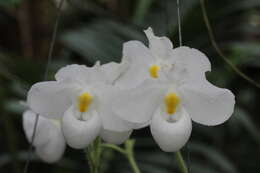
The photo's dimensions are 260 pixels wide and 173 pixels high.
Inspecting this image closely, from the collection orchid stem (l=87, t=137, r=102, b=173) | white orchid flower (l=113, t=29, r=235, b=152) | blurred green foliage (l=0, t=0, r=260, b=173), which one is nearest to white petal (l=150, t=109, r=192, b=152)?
white orchid flower (l=113, t=29, r=235, b=152)

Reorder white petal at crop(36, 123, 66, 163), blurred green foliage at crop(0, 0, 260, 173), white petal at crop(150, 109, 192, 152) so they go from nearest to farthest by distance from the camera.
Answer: white petal at crop(150, 109, 192, 152)
white petal at crop(36, 123, 66, 163)
blurred green foliage at crop(0, 0, 260, 173)

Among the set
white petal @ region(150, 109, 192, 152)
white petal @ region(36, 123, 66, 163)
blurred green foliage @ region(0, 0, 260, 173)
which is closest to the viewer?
white petal @ region(150, 109, 192, 152)

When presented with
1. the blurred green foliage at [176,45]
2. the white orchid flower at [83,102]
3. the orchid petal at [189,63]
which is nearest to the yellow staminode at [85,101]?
the white orchid flower at [83,102]

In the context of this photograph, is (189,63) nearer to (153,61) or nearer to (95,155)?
(153,61)

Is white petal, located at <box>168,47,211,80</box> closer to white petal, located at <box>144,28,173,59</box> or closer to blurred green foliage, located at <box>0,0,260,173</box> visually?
white petal, located at <box>144,28,173,59</box>

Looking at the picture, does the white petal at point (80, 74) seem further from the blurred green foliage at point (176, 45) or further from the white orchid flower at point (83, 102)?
the blurred green foliage at point (176, 45)

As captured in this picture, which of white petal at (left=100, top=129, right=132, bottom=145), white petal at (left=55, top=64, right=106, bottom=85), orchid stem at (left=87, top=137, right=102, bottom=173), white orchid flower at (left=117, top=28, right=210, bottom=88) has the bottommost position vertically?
orchid stem at (left=87, top=137, right=102, bottom=173)
